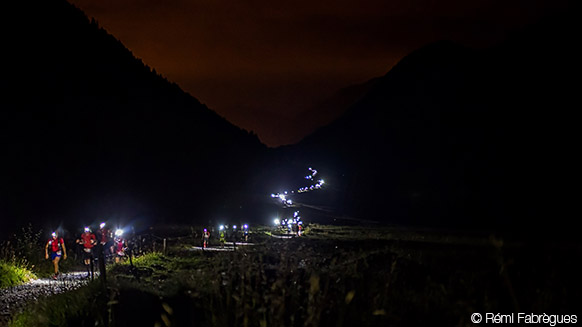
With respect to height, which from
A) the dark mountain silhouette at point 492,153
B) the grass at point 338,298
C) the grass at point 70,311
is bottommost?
the grass at point 70,311

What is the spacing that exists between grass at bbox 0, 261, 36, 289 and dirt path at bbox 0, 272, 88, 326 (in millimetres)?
274

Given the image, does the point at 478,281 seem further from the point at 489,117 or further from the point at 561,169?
the point at 489,117

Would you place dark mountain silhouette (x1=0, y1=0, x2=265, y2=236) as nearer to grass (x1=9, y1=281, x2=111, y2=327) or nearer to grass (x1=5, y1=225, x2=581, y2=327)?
grass (x1=9, y1=281, x2=111, y2=327)

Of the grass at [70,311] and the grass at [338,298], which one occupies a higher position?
the grass at [338,298]

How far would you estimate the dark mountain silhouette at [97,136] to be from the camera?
5375cm

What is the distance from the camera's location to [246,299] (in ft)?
21.3

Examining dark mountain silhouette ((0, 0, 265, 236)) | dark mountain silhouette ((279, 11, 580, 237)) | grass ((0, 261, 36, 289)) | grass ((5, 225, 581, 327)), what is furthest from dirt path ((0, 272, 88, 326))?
dark mountain silhouette ((279, 11, 580, 237))

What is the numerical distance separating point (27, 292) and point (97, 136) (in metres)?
68.3

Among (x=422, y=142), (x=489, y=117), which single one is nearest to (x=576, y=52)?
(x=489, y=117)

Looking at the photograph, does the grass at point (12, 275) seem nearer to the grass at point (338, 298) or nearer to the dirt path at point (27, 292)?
the dirt path at point (27, 292)

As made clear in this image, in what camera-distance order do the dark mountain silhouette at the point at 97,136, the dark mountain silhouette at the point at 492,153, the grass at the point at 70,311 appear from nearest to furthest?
the grass at the point at 70,311
the dark mountain silhouette at the point at 97,136
the dark mountain silhouette at the point at 492,153

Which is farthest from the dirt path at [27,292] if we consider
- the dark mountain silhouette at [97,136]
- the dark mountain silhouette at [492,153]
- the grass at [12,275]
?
the dark mountain silhouette at [492,153]

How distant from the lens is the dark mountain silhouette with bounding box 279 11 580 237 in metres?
64.4

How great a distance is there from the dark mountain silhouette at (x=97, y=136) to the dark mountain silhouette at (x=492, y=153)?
22129 mm
